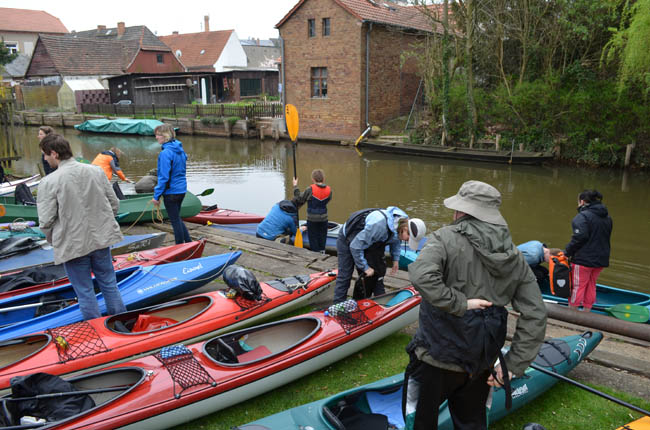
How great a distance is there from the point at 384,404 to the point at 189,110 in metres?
28.2

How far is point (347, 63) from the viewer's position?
23.0 m

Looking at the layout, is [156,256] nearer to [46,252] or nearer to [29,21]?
[46,252]

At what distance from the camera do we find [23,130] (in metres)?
30.4

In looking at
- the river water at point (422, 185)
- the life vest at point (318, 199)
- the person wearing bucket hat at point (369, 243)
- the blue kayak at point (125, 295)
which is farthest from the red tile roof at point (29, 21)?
the person wearing bucket hat at point (369, 243)

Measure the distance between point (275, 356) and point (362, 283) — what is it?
4.61 ft

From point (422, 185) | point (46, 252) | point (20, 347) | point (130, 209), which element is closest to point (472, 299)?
point (20, 347)

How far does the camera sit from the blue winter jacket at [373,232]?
164 inches

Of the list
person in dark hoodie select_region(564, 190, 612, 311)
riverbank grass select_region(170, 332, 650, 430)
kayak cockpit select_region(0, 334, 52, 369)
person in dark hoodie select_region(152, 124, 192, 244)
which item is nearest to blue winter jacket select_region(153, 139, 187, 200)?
person in dark hoodie select_region(152, 124, 192, 244)

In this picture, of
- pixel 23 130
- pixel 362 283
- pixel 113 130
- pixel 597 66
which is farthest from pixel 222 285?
pixel 23 130

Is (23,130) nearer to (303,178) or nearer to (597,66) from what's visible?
(303,178)

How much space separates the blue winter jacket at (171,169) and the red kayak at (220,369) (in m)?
2.99

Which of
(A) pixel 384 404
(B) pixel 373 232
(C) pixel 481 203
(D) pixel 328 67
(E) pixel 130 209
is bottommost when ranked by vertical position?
(A) pixel 384 404

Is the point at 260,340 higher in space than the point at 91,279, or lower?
lower

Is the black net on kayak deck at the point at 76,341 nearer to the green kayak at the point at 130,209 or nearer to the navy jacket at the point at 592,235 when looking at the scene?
the green kayak at the point at 130,209
